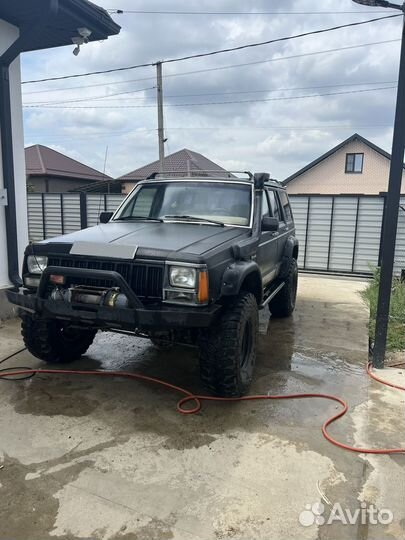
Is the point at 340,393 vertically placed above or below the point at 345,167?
below

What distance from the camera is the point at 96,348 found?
487 cm

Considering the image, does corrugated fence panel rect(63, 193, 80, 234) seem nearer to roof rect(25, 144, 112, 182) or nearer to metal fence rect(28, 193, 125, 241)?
metal fence rect(28, 193, 125, 241)

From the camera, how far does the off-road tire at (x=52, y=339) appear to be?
3984mm

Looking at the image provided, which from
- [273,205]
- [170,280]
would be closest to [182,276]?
[170,280]

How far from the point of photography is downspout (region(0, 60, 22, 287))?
5.55 metres

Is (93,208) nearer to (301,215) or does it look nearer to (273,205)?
(301,215)

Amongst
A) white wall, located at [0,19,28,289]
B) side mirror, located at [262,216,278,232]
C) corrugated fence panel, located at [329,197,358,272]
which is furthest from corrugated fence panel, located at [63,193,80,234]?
side mirror, located at [262,216,278,232]

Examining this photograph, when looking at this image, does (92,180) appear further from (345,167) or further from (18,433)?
(18,433)

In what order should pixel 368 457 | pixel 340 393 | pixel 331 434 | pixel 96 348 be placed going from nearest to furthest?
pixel 368 457
pixel 331 434
pixel 340 393
pixel 96 348

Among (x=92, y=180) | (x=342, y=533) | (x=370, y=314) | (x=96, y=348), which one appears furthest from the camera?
(x=92, y=180)

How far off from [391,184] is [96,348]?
3539 millimetres

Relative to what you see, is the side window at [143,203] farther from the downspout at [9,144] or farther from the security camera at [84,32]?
the security camera at [84,32]

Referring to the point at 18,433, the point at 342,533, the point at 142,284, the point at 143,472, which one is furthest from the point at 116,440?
the point at 342,533

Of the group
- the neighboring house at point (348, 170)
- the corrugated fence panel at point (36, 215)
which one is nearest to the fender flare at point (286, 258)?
the corrugated fence panel at point (36, 215)
